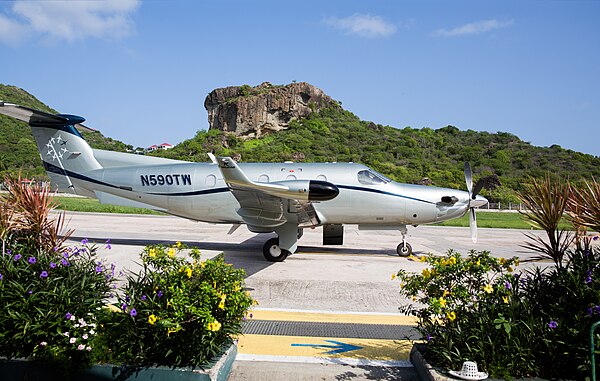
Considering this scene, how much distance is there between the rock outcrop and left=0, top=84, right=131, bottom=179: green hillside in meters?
26.4

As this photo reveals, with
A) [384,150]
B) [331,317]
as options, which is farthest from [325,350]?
[384,150]

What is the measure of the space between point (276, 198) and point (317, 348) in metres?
5.99

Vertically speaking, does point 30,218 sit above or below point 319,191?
below

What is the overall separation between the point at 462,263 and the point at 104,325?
12.9 feet

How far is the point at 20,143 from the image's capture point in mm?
75625

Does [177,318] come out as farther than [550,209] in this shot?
No

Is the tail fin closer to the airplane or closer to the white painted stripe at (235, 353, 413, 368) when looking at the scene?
the airplane

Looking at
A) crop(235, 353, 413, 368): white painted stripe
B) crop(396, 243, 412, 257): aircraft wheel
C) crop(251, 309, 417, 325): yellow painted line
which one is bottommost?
crop(251, 309, 417, 325): yellow painted line

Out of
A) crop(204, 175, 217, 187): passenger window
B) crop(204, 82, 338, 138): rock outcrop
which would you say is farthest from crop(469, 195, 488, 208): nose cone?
crop(204, 82, 338, 138): rock outcrop

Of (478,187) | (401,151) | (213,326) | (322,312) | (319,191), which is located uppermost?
(401,151)

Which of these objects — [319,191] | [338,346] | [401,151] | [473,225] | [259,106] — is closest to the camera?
[338,346]

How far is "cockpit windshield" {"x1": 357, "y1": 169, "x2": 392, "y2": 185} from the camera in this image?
1337 cm

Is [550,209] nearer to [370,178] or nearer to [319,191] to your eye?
[319,191]

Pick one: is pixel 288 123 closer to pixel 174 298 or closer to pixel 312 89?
pixel 312 89
